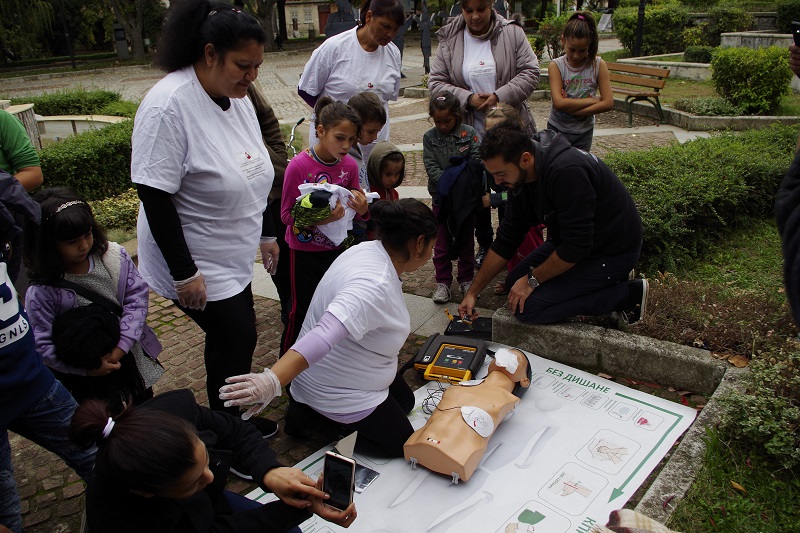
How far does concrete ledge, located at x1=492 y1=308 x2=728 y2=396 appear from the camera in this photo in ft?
10.8

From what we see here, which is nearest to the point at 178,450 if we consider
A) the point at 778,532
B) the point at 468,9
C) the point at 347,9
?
the point at 778,532

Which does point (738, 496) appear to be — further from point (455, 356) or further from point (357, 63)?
point (357, 63)

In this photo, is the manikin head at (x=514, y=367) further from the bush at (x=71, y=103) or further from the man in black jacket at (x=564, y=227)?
the bush at (x=71, y=103)

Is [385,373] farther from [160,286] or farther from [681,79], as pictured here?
[681,79]

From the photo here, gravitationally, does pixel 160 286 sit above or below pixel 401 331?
above

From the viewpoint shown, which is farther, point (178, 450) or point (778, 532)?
point (778, 532)

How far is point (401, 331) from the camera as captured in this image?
2.87m

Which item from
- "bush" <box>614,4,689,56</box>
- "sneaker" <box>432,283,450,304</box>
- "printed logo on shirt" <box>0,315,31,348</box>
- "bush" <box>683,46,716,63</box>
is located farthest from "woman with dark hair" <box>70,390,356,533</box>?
"bush" <box>614,4,689,56</box>

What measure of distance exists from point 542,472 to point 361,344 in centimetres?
101

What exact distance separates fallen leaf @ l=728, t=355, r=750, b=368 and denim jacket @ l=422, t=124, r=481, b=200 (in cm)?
208

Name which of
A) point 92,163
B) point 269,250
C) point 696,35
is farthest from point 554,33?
point 269,250

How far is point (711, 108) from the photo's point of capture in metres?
9.27

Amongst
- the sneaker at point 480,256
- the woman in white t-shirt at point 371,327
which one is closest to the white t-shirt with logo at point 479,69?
the sneaker at point 480,256

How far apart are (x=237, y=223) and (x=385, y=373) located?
0.96 m
